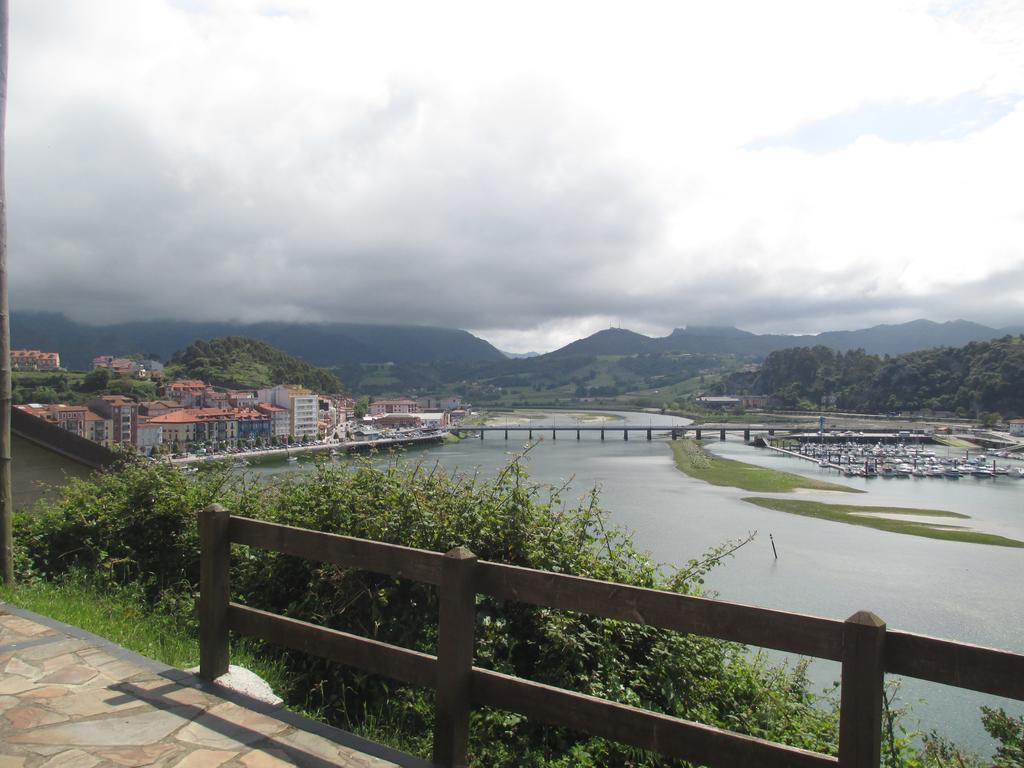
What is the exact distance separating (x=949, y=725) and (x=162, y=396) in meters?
93.4

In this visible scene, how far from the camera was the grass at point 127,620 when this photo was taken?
458cm

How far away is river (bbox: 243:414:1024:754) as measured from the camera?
15.1m

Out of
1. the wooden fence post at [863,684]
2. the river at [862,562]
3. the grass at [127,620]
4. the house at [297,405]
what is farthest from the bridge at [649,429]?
the wooden fence post at [863,684]

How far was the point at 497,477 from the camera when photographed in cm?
555

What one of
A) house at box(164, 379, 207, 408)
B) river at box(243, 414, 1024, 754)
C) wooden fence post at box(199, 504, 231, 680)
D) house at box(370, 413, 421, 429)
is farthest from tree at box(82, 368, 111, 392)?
wooden fence post at box(199, 504, 231, 680)

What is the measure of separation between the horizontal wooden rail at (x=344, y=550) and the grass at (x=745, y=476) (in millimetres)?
50098

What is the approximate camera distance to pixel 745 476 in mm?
57375

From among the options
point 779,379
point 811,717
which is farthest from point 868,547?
point 779,379

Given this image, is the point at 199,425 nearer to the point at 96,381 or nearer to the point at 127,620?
the point at 96,381

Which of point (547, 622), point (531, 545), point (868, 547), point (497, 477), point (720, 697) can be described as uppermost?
point (497, 477)

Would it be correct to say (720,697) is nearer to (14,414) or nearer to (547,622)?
(547,622)

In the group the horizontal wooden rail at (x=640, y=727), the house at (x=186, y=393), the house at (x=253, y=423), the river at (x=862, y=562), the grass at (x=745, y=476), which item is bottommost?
the grass at (x=745, y=476)

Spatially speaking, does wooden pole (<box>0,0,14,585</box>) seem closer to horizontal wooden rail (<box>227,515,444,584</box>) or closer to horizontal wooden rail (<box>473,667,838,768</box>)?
horizontal wooden rail (<box>227,515,444,584</box>)

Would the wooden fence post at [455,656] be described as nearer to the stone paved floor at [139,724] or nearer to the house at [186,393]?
the stone paved floor at [139,724]
